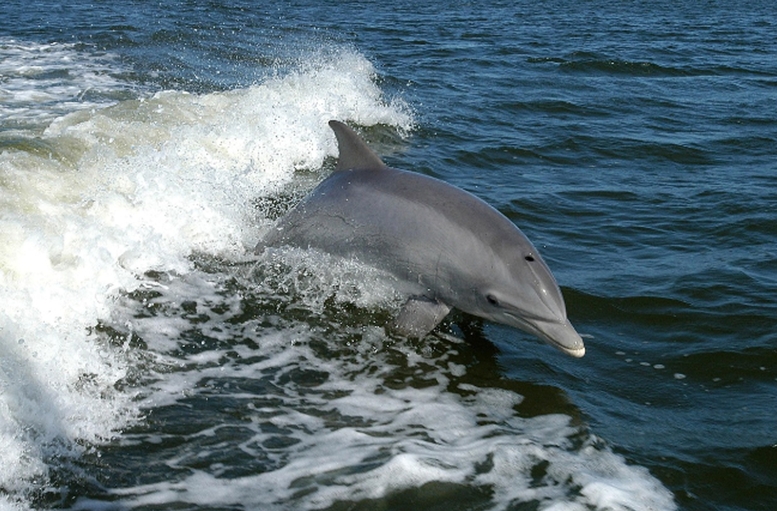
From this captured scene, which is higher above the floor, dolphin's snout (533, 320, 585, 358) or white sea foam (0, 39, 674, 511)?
dolphin's snout (533, 320, 585, 358)

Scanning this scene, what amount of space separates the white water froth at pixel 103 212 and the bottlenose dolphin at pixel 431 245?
5.27 feet

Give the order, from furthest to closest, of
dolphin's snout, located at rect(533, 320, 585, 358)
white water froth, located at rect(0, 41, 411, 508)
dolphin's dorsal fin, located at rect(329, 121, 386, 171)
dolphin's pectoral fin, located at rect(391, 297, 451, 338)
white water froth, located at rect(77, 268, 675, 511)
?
dolphin's dorsal fin, located at rect(329, 121, 386, 171), dolphin's pectoral fin, located at rect(391, 297, 451, 338), dolphin's snout, located at rect(533, 320, 585, 358), white water froth, located at rect(0, 41, 411, 508), white water froth, located at rect(77, 268, 675, 511)

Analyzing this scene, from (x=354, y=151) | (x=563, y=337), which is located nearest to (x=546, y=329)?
(x=563, y=337)

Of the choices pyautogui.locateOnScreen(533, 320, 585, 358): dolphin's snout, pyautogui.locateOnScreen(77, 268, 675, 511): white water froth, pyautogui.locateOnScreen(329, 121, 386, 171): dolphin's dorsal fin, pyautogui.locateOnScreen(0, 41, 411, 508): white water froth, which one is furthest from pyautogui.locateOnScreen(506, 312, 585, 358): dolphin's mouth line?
pyautogui.locateOnScreen(0, 41, 411, 508): white water froth

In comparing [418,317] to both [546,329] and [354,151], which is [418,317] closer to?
[546,329]

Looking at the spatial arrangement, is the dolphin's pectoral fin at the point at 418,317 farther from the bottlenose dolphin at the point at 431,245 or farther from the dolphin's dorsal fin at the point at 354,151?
the dolphin's dorsal fin at the point at 354,151

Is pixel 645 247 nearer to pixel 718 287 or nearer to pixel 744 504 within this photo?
pixel 718 287

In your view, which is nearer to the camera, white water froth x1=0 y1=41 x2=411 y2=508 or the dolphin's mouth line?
white water froth x1=0 y1=41 x2=411 y2=508

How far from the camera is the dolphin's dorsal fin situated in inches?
307

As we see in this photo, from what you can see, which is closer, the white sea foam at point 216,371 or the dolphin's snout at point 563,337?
the white sea foam at point 216,371

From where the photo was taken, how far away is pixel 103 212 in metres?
8.92

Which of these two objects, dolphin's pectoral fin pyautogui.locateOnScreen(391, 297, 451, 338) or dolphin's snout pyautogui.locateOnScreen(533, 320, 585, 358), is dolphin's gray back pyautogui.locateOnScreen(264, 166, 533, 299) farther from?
dolphin's snout pyautogui.locateOnScreen(533, 320, 585, 358)

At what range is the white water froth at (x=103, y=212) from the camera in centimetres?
557

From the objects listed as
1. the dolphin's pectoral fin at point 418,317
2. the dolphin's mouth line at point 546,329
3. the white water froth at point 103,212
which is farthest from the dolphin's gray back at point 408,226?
the white water froth at point 103,212
